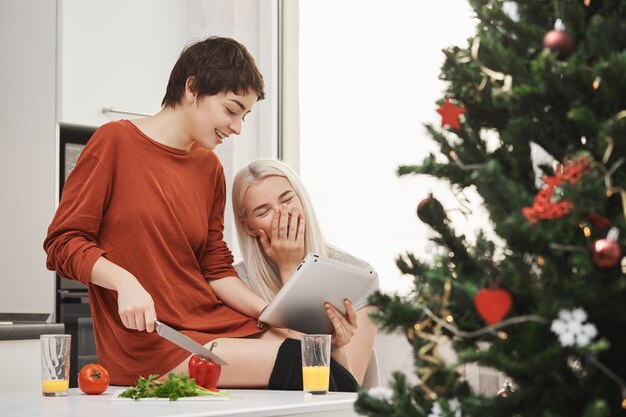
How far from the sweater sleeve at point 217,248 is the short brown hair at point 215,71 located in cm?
26

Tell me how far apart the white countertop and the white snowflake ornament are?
32.9 inches

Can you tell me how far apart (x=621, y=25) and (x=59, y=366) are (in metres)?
1.49

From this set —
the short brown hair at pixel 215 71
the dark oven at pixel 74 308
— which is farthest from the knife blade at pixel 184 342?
the dark oven at pixel 74 308

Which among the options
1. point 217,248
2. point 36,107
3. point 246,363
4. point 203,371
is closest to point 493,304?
point 203,371

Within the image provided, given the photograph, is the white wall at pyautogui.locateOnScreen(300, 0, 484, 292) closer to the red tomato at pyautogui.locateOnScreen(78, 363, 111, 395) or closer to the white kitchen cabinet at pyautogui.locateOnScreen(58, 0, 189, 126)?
the white kitchen cabinet at pyautogui.locateOnScreen(58, 0, 189, 126)

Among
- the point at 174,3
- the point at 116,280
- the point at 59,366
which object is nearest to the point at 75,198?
the point at 116,280

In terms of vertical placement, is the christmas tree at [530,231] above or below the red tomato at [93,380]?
above

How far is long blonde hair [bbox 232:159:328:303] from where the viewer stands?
2.68 meters

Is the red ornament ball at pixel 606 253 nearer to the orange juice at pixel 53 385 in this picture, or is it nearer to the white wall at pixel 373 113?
the orange juice at pixel 53 385

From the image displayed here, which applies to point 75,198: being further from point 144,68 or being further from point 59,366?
point 144,68

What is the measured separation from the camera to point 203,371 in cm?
210

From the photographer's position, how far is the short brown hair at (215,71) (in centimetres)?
244

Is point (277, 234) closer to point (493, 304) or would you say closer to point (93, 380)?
point (93, 380)

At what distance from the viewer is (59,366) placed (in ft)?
6.68
